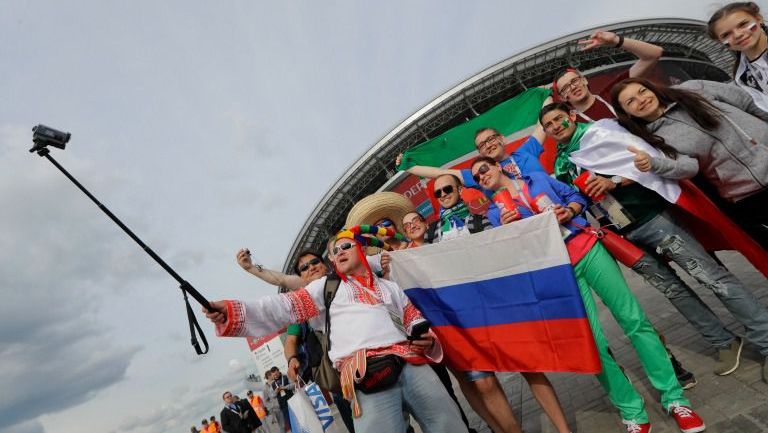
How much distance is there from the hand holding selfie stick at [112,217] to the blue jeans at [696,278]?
9.62ft

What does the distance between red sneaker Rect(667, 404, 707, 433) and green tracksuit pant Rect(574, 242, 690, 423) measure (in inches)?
2.8

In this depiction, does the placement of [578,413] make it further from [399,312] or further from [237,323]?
[237,323]

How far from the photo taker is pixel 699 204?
2691mm

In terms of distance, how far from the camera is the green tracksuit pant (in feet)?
8.21

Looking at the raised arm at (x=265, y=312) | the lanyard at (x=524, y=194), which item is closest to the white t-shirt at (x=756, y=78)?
the lanyard at (x=524, y=194)

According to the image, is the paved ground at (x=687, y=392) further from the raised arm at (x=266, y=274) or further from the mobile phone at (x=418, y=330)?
the raised arm at (x=266, y=274)

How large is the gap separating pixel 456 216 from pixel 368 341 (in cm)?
148

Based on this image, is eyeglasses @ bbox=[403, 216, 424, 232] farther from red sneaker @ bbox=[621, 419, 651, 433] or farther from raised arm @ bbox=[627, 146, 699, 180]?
red sneaker @ bbox=[621, 419, 651, 433]

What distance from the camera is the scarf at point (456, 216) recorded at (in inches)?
137

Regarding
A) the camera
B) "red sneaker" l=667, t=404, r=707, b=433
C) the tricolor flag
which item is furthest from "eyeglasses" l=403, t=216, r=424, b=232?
the camera

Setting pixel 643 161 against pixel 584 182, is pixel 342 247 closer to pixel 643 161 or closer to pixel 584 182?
pixel 584 182

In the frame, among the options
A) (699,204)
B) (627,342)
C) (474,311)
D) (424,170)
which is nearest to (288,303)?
(474,311)

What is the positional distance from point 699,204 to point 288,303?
280cm

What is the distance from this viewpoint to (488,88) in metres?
23.5
